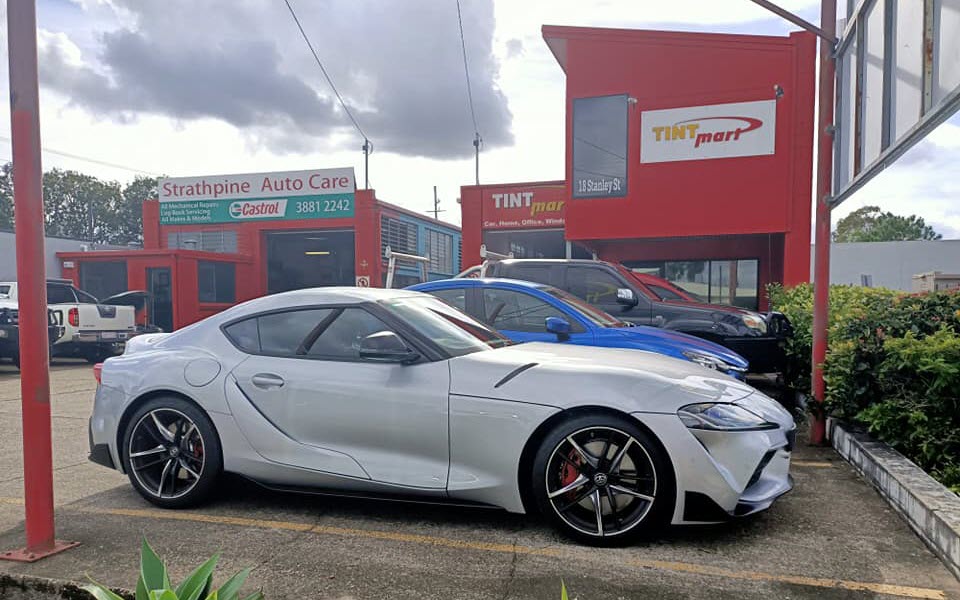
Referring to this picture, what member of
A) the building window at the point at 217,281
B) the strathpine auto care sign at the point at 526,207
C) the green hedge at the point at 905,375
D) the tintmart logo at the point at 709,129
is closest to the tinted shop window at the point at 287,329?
the green hedge at the point at 905,375

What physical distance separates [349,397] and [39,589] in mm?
1692

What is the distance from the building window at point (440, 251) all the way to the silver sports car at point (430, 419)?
24.6m

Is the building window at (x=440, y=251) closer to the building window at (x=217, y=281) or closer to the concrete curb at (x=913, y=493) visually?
the building window at (x=217, y=281)

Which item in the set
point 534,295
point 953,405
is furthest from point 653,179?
point 953,405

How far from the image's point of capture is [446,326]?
4.38 meters

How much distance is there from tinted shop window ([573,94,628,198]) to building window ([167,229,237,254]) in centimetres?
1444

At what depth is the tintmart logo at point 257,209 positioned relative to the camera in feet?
79.6

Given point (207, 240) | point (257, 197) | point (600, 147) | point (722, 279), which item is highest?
point (600, 147)

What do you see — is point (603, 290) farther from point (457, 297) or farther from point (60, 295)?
point (60, 295)

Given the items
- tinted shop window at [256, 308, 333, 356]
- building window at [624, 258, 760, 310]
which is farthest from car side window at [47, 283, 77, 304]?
building window at [624, 258, 760, 310]

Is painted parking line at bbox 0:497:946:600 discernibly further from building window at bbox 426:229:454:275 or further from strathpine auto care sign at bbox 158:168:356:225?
building window at bbox 426:229:454:275

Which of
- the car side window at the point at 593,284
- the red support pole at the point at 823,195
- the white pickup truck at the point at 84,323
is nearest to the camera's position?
the red support pole at the point at 823,195

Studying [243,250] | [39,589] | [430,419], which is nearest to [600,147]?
[430,419]

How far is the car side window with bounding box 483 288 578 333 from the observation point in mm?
6659
